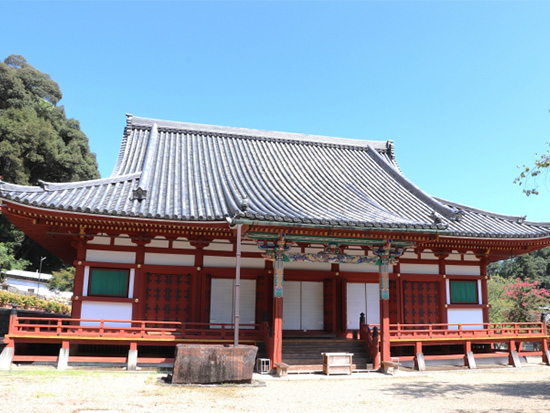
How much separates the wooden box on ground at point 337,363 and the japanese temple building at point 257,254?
52.6 inches

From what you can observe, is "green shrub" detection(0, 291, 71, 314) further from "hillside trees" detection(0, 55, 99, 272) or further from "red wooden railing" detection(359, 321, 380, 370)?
"red wooden railing" detection(359, 321, 380, 370)

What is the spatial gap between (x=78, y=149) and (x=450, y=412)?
40.2m

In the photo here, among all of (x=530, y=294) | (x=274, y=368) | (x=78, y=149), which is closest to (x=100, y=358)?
(x=274, y=368)

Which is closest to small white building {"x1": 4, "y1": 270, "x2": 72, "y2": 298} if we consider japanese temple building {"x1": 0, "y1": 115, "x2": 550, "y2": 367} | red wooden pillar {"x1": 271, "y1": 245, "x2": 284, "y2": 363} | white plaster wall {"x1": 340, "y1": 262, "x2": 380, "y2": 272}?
Result: japanese temple building {"x1": 0, "y1": 115, "x2": 550, "y2": 367}

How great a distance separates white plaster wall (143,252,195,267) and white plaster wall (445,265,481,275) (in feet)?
33.4

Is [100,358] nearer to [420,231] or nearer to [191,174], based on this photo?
[191,174]

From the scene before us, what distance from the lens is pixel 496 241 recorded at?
1720cm

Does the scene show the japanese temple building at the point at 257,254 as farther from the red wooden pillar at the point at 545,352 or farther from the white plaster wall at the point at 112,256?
the red wooden pillar at the point at 545,352

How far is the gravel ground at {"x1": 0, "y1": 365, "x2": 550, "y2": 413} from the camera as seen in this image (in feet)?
30.1

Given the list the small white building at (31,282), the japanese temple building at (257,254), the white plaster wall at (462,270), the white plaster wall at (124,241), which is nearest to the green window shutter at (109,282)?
the japanese temple building at (257,254)

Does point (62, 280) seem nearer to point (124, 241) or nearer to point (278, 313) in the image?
point (124, 241)

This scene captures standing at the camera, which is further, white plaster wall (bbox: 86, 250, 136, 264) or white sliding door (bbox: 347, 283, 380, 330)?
white sliding door (bbox: 347, 283, 380, 330)

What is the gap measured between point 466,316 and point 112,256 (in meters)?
13.7

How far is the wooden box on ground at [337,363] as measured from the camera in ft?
45.2
